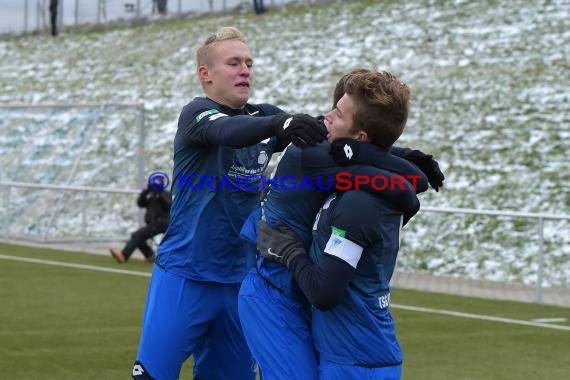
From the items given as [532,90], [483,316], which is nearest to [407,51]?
[532,90]

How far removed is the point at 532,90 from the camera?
22.5 meters

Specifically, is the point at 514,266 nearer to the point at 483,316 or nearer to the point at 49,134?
the point at 483,316

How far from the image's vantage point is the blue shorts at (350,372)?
4148mm

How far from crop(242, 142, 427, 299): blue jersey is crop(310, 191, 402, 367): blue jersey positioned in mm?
68

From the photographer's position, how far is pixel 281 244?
4.27 meters

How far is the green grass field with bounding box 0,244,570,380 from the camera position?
861 centimetres

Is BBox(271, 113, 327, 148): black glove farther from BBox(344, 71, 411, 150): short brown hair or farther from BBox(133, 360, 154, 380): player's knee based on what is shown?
BBox(133, 360, 154, 380): player's knee

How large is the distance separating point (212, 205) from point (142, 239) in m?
11.1

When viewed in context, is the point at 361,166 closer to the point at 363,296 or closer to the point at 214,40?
the point at 363,296

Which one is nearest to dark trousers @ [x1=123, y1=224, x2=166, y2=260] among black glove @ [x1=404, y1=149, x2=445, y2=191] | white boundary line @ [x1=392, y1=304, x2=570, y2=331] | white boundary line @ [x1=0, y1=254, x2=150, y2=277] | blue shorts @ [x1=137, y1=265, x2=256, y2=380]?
white boundary line @ [x1=0, y1=254, x2=150, y2=277]

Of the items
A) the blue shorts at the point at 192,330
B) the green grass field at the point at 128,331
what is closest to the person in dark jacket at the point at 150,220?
the green grass field at the point at 128,331

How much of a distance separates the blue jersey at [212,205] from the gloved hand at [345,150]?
138 centimetres

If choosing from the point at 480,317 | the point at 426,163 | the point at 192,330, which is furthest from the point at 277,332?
the point at 480,317

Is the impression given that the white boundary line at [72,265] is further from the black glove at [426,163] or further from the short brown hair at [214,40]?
the black glove at [426,163]
